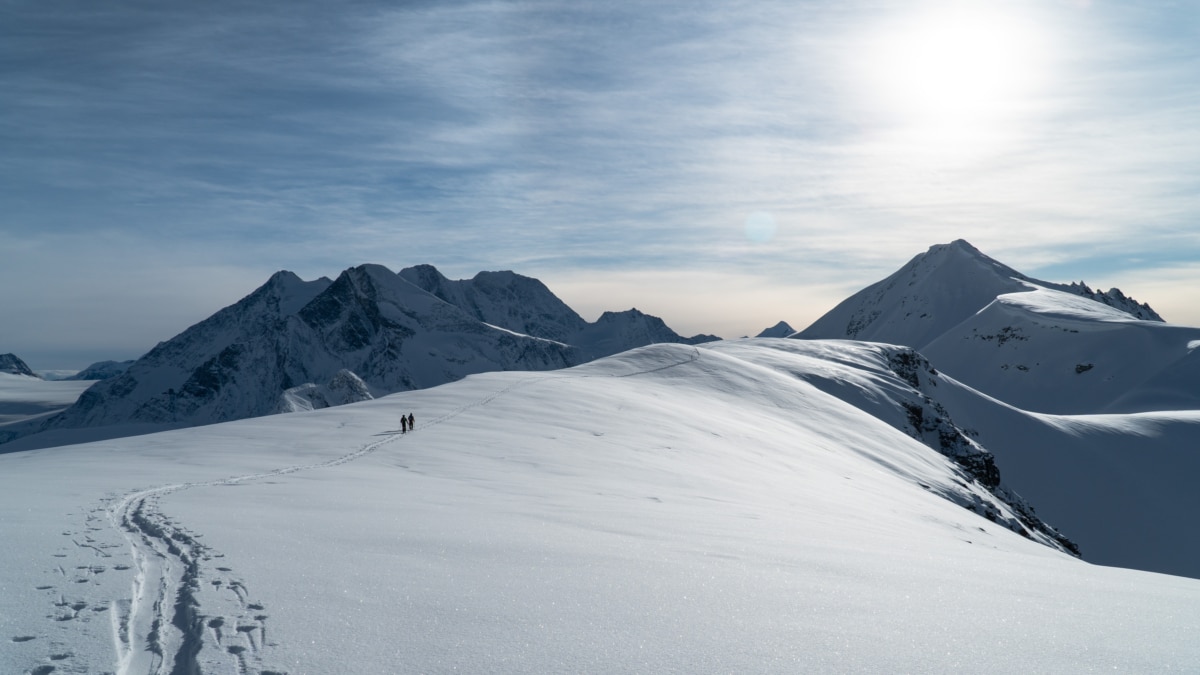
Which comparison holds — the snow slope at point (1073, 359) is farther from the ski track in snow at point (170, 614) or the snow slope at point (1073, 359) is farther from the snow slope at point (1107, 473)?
the ski track in snow at point (170, 614)

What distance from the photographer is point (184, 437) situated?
22.6 metres

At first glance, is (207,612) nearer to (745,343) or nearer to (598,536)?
(598,536)

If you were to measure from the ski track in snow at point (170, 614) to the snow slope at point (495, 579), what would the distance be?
28 millimetres

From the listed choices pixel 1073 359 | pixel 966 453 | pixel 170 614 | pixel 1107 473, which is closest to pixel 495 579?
pixel 170 614

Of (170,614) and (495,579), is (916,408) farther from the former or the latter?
(170,614)

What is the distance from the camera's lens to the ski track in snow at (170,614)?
5047 millimetres

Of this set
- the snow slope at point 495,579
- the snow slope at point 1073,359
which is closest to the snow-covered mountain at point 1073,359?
the snow slope at point 1073,359

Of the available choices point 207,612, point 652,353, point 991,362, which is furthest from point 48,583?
point 991,362

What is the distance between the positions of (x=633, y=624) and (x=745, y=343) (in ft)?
295

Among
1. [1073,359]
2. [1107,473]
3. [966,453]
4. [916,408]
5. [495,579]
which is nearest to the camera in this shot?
[495,579]

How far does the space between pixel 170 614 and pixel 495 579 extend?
9.54 feet

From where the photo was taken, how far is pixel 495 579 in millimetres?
7469

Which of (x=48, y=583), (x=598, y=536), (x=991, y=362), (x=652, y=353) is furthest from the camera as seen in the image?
(x=991, y=362)

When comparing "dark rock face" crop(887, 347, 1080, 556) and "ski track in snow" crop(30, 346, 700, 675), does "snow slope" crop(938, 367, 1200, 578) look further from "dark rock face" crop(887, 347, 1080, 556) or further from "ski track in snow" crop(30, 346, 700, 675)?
"ski track in snow" crop(30, 346, 700, 675)
